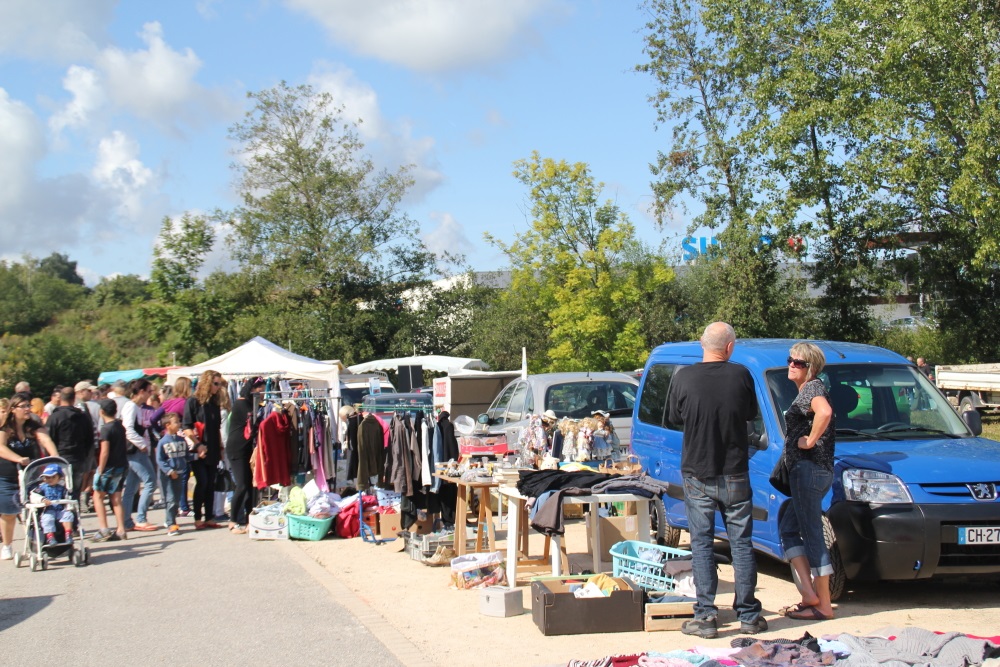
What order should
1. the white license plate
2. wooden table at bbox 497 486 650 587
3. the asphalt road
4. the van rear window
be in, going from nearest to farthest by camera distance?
1. the asphalt road
2. the white license plate
3. wooden table at bbox 497 486 650 587
4. the van rear window

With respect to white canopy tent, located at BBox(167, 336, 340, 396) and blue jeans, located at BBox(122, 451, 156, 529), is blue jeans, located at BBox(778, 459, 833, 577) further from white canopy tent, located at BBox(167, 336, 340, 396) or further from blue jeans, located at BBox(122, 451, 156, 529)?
white canopy tent, located at BBox(167, 336, 340, 396)

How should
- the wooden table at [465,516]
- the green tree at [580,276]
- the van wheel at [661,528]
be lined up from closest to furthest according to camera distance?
1. the wooden table at [465,516]
2. the van wheel at [661,528]
3. the green tree at [580,276]

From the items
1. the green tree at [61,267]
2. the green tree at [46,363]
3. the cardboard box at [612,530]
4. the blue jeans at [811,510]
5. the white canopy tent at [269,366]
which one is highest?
the green tree at [61,267]

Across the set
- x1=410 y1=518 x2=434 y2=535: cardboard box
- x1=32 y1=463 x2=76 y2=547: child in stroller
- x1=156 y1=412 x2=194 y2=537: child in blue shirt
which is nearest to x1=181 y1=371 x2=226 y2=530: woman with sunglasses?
x1=156 y1=412 x2=194 y2=537: child in blue shirt

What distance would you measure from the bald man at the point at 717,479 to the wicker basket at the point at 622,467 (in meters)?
2.27

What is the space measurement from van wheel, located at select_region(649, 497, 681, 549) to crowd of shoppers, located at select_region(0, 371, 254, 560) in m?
5.47

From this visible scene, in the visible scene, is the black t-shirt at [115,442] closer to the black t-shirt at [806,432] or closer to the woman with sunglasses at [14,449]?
the woman with sunglasses at [14,449]

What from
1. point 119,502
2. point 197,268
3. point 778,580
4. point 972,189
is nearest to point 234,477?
point 119,502

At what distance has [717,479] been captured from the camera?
20.5ft

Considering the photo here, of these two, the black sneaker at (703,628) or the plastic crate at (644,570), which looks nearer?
the black sneaker at (703,628)

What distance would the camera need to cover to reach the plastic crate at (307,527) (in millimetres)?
11600

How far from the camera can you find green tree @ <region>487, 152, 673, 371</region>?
38406 millimetres

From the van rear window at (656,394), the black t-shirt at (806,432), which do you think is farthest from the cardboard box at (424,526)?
the black t-shirt at (806,432)

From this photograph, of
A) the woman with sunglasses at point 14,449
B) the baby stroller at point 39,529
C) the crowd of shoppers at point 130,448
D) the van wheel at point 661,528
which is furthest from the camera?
the crowd of shoppers at point 130,448
